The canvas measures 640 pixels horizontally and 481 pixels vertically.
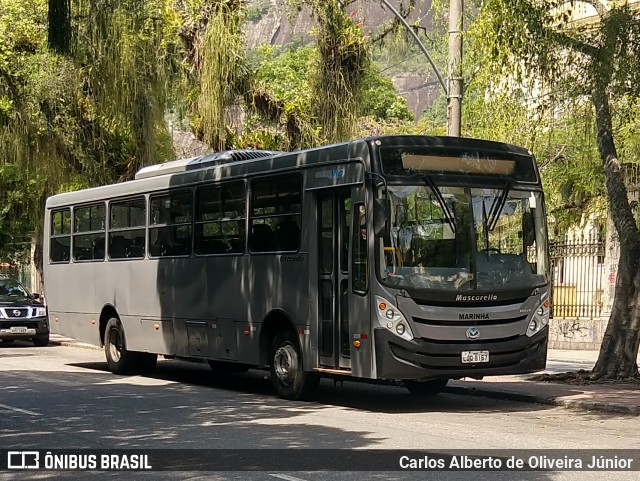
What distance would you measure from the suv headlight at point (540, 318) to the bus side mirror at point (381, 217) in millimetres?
2362

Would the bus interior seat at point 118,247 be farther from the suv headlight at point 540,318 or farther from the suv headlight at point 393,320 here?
the suv headlight at point 540,318

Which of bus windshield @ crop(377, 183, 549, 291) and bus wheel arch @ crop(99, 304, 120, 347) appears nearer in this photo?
bus windshield @ crop(377, 183, 549, 291)

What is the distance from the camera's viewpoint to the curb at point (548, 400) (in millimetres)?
14977

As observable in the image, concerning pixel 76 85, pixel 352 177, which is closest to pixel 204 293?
pixel 352 177

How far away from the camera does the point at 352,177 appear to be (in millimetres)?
14992

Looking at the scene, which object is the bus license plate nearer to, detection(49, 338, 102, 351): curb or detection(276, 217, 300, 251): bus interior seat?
detection(276, 217, 300, 251): bus interior seat

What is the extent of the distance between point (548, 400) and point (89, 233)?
9.84m

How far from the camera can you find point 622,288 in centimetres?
1822

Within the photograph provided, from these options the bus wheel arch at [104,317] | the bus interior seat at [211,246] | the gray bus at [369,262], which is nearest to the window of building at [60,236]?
the bus wheel arch at [104,317]

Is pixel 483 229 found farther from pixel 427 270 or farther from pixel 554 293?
pixel 554 293

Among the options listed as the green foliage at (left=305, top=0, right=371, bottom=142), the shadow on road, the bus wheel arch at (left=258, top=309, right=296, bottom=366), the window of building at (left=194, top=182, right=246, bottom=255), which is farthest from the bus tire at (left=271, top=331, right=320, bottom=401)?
the green foliage at (left=305, top=0, right=371, bottom=142)

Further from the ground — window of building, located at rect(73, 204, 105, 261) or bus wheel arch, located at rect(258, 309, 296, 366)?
window of building, located at rect(73, 204, 105, 261)

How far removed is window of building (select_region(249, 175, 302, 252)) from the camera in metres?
16.2

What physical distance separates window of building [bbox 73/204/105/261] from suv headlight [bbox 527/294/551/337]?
30.5ft
